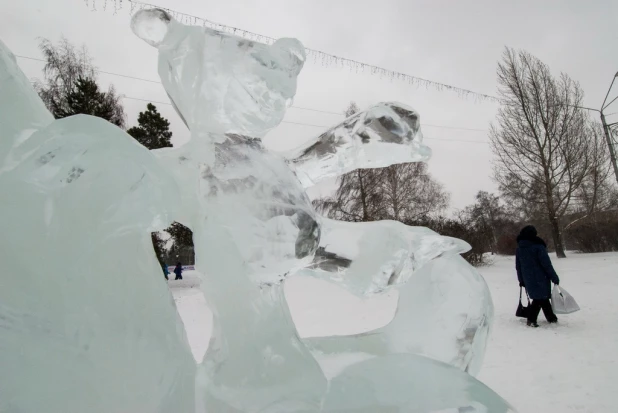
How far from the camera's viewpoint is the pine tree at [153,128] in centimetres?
1194

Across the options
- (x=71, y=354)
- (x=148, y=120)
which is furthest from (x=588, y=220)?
(x=71, y=354)

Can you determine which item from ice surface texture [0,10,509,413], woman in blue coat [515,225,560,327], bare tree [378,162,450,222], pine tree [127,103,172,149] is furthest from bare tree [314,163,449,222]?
ice surface texture [0,10,509,413]

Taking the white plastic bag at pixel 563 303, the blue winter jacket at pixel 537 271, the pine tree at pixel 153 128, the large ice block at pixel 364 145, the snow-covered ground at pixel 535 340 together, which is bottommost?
the snow-covered ground at pixel 535 340

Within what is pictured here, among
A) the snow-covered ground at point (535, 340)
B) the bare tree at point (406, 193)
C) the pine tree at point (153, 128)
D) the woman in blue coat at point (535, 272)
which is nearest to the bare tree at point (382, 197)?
the bare tree at point (406, 193)

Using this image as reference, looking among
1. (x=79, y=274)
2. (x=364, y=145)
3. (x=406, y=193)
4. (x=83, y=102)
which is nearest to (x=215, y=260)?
(x=79, y=274)

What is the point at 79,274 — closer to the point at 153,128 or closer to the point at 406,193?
the point at 153,128

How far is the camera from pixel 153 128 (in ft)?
40.3

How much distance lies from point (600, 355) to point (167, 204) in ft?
12.2

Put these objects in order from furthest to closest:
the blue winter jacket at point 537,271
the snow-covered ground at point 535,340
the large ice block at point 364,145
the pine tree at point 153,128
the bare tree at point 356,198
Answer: the bare tree at point 356,198 → the pine tree at point 153,128 → the blue winter jacket at point 537,271 → the snow-covered ground at point 535,340 → the large ice block at point 364,145

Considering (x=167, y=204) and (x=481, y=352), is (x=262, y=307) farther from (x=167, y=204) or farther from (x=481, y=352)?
(x=481, y=352)

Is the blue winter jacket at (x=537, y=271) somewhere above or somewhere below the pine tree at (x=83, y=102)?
below

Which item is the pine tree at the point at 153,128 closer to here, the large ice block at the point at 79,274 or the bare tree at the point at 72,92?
the bare tree at the point at 72,92

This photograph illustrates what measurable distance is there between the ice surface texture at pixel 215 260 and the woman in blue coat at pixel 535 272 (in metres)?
3.51

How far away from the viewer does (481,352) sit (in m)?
1.22
